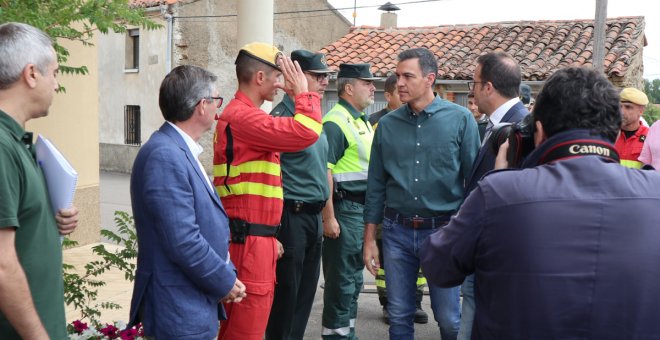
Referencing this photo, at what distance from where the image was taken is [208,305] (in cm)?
314

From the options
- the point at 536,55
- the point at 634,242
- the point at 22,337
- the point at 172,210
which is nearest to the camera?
the point at 634,242

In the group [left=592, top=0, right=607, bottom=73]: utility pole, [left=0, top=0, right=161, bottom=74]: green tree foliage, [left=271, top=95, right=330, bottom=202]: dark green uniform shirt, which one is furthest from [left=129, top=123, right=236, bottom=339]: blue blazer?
[left=592, top=0, right=607, bottom=73]: utility pole

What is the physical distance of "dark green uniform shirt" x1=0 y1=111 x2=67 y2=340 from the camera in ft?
7.13

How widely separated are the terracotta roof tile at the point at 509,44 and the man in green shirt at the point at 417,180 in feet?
50.6

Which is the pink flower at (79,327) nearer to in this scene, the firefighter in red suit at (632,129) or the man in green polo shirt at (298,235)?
the man in green polo shirt at (298,235)

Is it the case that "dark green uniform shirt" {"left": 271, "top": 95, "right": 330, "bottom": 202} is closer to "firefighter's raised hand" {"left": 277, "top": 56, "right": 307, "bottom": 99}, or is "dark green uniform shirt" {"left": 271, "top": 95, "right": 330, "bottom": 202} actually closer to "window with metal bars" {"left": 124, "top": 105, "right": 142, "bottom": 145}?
"firefighter's raised hand" {"left": 277, "top": 56, "right": 307, "bottom": 99}

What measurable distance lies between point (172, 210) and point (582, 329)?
166 centimetres

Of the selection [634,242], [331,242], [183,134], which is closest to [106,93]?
[331,242]

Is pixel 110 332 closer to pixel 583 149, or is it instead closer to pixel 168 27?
pixel 583 149

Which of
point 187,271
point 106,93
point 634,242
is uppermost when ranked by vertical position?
point 634,242

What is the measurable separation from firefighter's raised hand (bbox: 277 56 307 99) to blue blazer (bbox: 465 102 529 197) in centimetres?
103

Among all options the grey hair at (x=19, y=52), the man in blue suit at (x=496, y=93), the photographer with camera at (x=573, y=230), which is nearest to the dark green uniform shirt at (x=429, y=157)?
the man in blue suit at (x=496, y=93)

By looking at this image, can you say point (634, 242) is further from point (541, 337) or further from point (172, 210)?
point (172, 210)

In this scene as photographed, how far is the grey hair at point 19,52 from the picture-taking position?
2314 millimetres
